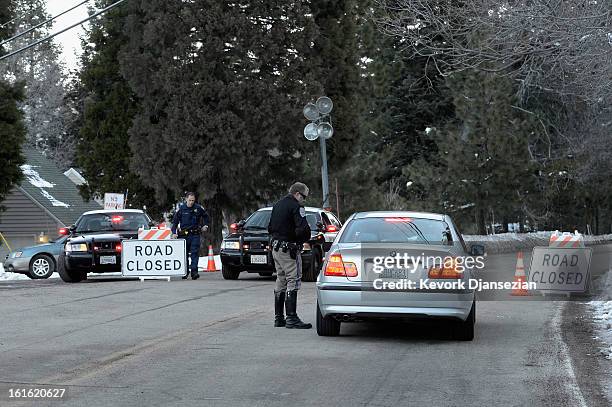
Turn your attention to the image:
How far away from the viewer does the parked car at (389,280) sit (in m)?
12.3

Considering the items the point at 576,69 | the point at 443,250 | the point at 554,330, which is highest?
the point at 576,69

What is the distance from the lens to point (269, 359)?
36.5ft

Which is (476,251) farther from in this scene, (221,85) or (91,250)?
(221,85)

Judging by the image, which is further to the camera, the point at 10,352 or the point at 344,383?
the point at 10,352

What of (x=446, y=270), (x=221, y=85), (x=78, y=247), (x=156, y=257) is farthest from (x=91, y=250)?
(x=221, y=85)

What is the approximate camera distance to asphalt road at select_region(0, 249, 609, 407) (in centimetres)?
905

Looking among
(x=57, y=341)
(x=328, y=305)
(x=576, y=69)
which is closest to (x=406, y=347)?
(x=328, y=305)

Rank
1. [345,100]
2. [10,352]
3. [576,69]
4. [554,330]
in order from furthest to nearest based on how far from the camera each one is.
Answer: [345,100], [576,69], [554,330], [10,352]

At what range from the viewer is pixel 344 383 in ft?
31.8

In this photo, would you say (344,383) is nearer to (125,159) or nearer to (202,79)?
(202,79)

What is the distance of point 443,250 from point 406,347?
1.18 meters

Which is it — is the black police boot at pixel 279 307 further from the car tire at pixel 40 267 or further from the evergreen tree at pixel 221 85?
the evergreen tree at pixel 221 85

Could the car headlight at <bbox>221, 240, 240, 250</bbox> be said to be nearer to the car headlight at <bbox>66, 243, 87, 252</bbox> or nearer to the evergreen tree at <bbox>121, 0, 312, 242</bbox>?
the car headlight at <bbox>66, 243, 87, 252</bbox>

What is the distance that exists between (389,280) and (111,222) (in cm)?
1429
